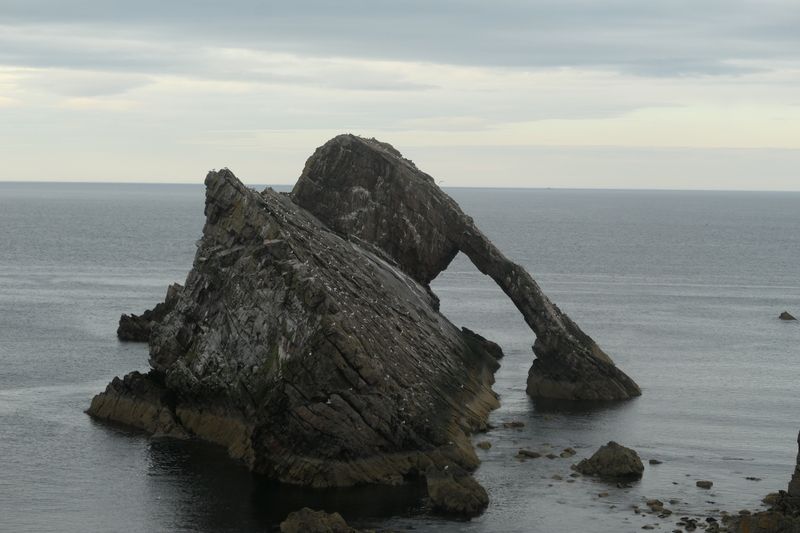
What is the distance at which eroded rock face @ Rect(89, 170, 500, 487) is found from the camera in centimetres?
6425

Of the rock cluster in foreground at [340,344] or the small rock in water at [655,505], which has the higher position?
the rock cluster in foreground at [340,344]

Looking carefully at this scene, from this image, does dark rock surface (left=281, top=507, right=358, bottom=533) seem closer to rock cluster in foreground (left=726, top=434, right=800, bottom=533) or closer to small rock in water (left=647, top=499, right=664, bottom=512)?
small rock in water (left=647, top=499, right=664, bottom=512)

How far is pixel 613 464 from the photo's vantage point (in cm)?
6519

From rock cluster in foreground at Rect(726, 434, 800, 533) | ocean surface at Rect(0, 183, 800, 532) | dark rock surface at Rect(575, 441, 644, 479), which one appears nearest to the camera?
rock cluster in foreground at Rect(726, 434, 800, 533)

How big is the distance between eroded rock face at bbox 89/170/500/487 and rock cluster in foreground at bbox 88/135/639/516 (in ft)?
0.33

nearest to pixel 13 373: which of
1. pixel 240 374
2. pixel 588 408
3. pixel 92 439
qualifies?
pixel 92 439

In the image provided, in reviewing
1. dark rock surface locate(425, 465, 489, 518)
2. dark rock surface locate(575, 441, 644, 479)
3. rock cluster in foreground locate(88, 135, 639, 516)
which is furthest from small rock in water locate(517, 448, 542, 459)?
dark rock surface locate(425, 465, 489, 518)

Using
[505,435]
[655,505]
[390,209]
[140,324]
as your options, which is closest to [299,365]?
[505,435]

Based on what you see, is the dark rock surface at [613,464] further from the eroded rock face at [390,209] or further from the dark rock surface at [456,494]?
the eroded rock face at [390,209]

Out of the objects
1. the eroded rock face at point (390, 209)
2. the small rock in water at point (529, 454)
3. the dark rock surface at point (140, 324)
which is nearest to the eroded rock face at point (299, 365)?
the small rock in water at point (529, 454)

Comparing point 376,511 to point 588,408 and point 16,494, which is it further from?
point 588,408

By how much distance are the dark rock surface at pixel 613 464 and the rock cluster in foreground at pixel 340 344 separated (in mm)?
6065

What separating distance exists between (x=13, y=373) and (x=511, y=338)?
42.0 m

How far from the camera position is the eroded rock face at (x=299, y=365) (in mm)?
64250
